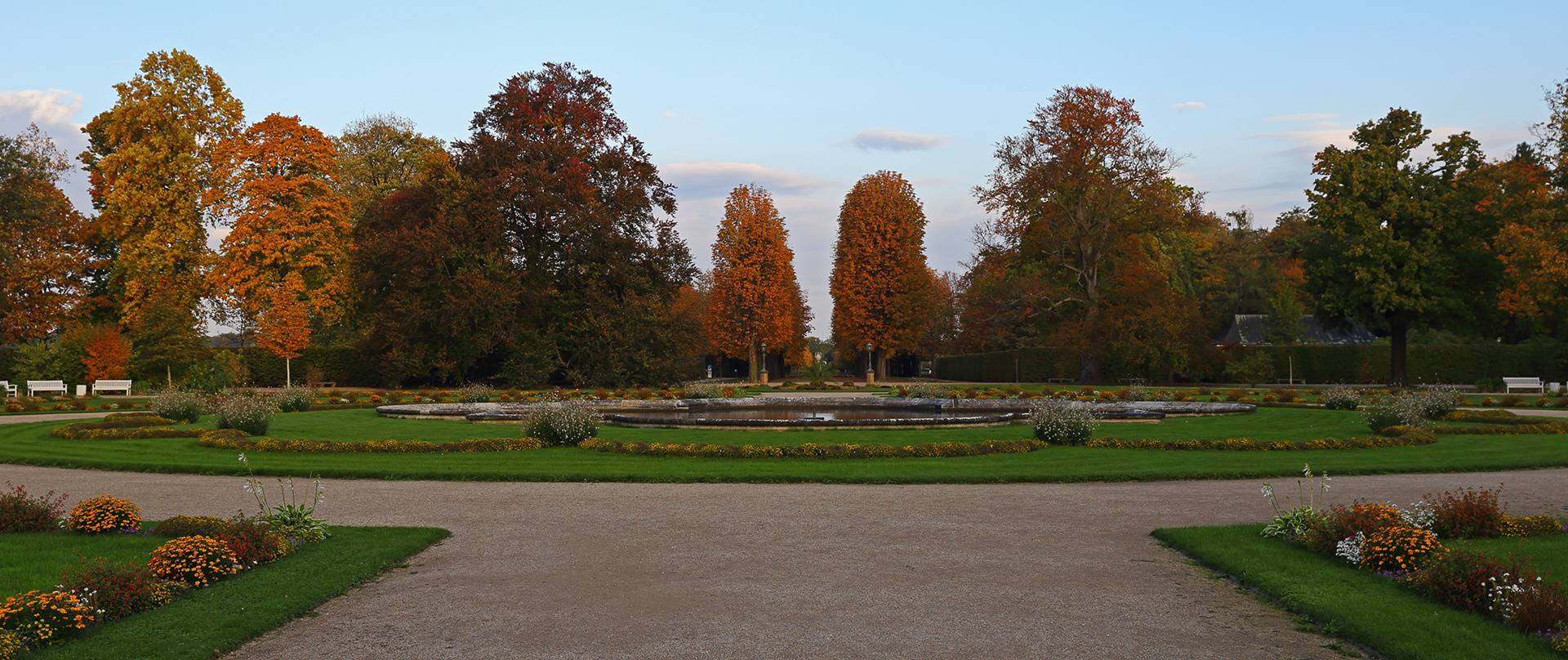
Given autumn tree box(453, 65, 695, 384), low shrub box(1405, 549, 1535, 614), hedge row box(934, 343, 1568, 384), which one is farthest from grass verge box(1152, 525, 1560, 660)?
hedge row box(934, 343, 1568, 384)

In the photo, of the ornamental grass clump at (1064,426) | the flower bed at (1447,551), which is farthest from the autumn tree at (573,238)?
the flower bed at (1447,551)

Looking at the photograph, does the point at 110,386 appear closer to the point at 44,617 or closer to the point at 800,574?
the point at 44,617

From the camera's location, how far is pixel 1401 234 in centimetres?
3738

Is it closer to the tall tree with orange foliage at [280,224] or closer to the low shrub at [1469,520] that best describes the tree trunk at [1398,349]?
the low shrub at [1469,520]

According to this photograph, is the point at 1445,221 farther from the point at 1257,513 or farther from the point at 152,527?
the point at 152,527

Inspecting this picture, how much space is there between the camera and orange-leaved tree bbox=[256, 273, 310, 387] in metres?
39.1

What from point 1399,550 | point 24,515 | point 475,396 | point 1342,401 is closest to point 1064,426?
point 1399,550

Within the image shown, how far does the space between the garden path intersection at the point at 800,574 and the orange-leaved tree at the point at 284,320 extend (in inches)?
1184

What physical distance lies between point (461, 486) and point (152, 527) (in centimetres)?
408

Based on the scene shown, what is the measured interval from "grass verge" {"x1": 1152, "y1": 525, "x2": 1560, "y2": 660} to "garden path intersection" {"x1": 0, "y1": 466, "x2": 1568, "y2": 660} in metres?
0.25

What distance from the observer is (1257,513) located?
30.9 feet

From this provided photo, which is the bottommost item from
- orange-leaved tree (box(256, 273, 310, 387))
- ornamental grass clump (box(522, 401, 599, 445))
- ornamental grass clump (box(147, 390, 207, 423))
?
ornamental grass clump (box(522, 401, 599, 445))

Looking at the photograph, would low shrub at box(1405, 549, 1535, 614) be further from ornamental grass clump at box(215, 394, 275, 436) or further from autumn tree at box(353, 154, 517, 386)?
autumn tree at box(353, 154, 517, 386)

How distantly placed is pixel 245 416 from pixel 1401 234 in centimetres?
4059
